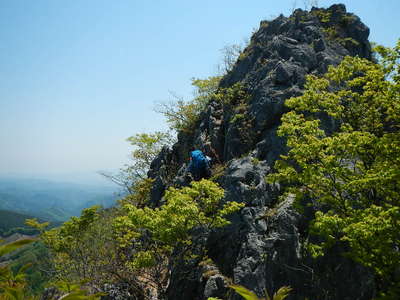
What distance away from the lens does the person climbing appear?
16.6 meters

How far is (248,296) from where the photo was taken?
2.35m

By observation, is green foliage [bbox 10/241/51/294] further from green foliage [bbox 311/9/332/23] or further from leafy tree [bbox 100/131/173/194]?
green foliage [bbox 311/9/332/23]

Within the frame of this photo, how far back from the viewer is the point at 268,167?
586 inches

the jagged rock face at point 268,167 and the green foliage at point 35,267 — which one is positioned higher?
the jagged rock face at point 268,167

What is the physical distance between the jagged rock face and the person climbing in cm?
141

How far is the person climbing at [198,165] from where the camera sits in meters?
16.6

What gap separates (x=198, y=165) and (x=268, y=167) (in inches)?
167

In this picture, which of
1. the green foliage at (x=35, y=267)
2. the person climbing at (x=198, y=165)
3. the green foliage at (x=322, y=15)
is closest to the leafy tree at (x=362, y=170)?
the person climbing at (x=198, y=165)

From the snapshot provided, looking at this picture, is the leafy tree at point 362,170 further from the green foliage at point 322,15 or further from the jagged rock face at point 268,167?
the green foliage at point 322,15

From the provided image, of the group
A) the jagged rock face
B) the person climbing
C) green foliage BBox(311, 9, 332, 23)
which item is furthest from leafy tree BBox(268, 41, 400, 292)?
green foliage BBox(311, 9, 332, 23)

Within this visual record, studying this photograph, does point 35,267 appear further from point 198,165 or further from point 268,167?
point 268,167

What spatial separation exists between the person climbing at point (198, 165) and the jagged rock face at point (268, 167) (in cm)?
141

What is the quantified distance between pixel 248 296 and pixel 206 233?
10.9 metres

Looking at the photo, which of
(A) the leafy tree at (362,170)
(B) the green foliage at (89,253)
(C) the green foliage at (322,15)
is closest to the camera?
(A) the leafy tree at (362,170)
